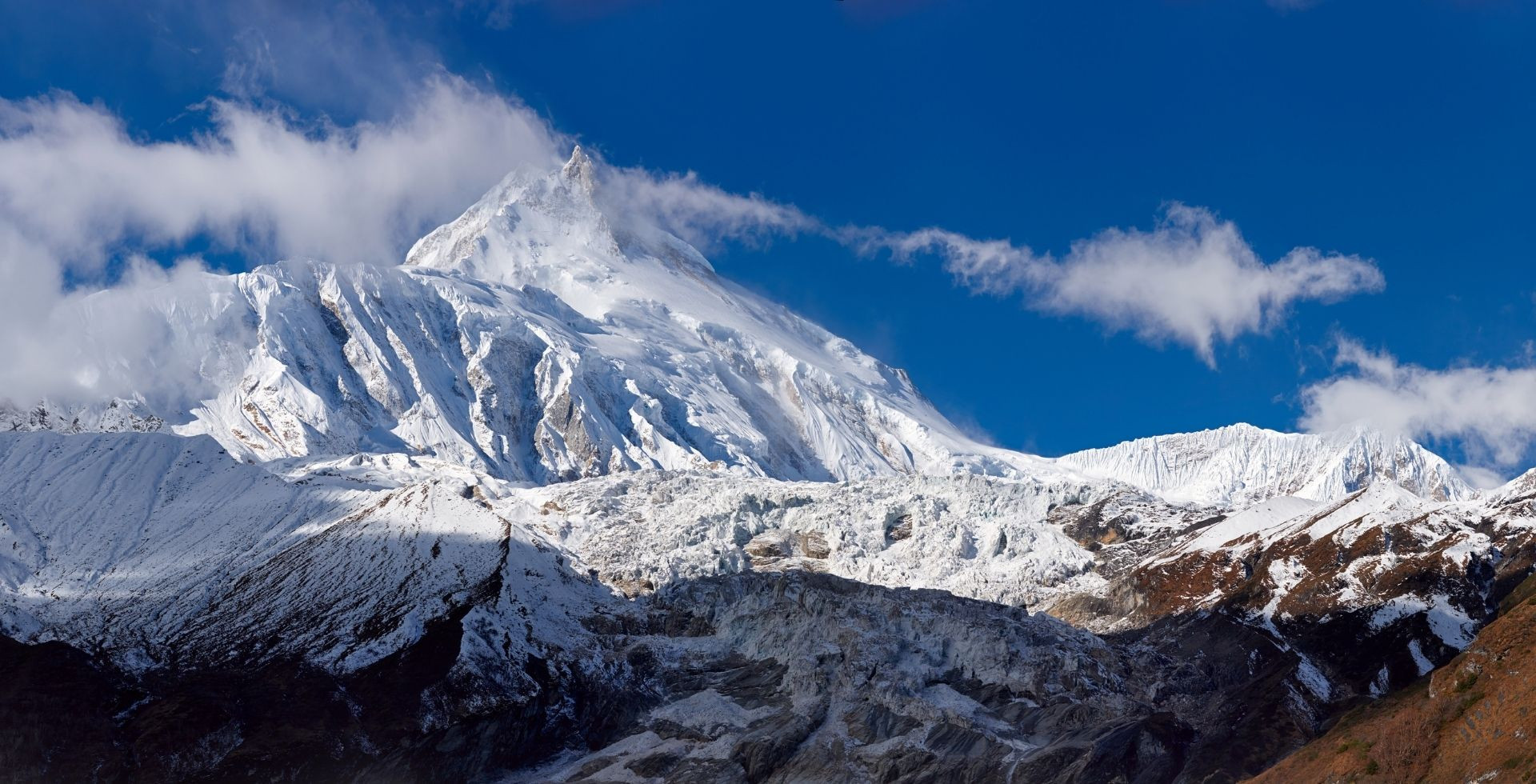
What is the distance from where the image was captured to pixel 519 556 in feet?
646

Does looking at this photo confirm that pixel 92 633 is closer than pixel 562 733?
No

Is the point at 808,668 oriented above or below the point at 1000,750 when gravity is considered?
above

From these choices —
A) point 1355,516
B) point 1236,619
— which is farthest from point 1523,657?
point 1355,516

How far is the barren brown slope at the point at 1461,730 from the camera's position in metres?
97.0

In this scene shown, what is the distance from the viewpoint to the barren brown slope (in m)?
97.0

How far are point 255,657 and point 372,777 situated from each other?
34474 mm

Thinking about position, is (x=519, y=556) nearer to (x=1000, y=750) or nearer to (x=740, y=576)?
(x=740, y=576)

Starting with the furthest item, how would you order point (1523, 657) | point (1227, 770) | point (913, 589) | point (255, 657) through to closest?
point (913, 589)
point (255, 657)
point (1227, 770)
point (1523, 657)

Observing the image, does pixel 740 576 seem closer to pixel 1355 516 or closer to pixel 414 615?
pixel 414 615

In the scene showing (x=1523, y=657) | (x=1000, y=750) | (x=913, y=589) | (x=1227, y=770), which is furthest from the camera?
(x=913, y=589)

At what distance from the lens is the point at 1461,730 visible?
340ft

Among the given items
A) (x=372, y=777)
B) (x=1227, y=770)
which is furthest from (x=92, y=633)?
(x=1227, y=770)

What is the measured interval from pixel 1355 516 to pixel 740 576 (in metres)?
83.1

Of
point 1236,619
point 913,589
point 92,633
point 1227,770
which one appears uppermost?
point 92,633
